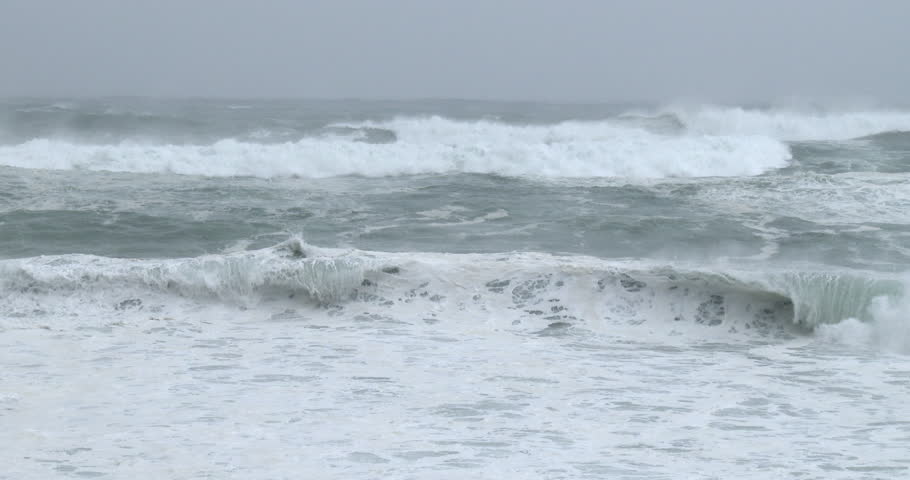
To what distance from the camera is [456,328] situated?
340 inches

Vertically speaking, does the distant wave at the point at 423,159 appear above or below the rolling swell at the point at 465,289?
above

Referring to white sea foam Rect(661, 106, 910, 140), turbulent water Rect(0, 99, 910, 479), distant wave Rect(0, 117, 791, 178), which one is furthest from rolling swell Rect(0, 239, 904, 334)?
white sea foam Rect(661, 106, 910, 140)

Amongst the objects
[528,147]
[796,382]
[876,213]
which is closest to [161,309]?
[796,382]

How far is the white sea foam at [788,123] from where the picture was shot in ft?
97.1

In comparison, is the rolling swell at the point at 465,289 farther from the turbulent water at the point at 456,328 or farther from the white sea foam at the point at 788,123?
the white sea foam at the point at 788,123

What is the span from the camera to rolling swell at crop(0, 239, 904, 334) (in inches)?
352

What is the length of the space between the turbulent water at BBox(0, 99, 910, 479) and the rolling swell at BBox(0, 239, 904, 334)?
0.03m

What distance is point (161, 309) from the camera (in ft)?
30.1

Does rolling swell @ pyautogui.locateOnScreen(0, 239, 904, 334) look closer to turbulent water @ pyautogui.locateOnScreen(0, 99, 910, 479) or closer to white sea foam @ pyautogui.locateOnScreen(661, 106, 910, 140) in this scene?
turbulent water @ pyautogui.locateOnScreen(0, 99, 910, 479)

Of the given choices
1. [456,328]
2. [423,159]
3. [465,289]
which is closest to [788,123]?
[423,159]

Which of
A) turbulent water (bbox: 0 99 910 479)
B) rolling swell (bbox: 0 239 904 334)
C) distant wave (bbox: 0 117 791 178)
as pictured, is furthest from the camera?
distant wave (bbox: 0 117 791 178)

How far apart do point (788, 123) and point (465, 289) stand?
77.3 feet

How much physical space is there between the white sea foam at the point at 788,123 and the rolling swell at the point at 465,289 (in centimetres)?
2031

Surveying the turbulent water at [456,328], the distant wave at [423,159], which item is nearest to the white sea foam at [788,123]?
the distant wave at [423,159]
